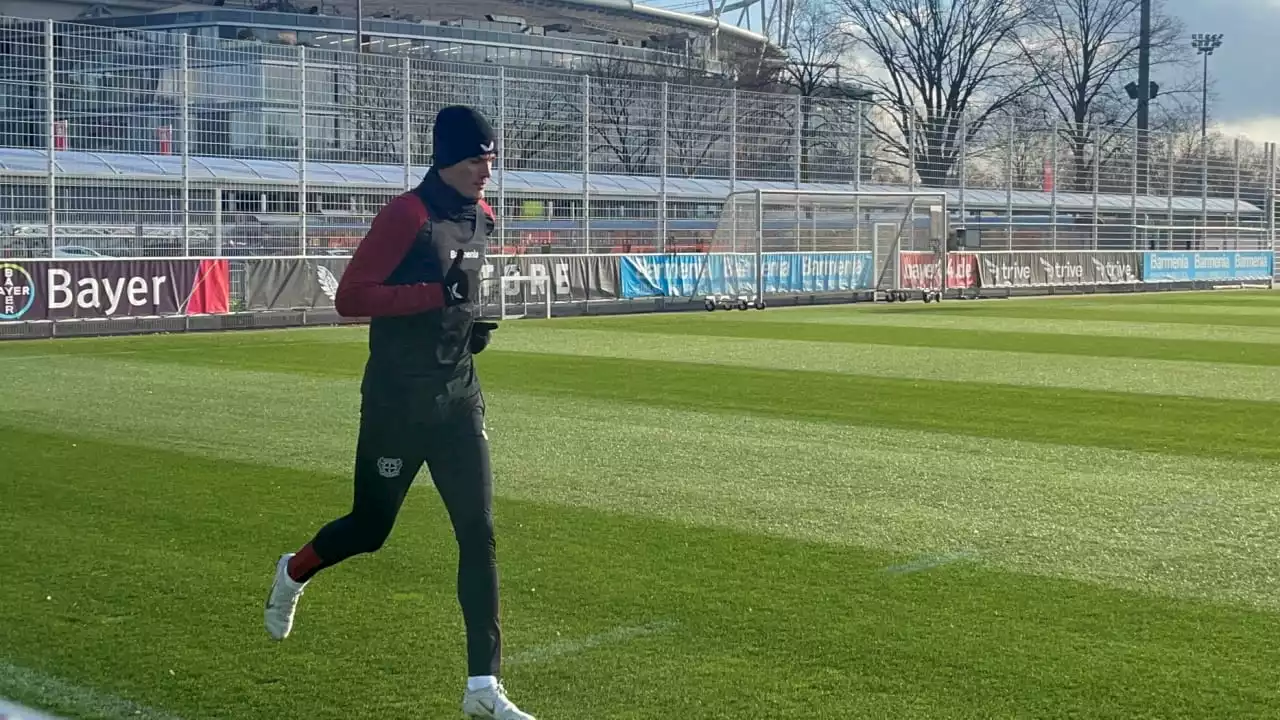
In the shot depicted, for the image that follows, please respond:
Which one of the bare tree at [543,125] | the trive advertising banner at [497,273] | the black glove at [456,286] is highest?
the bare tree at [543,125]

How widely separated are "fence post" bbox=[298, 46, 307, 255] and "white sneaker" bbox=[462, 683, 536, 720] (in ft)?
69.3

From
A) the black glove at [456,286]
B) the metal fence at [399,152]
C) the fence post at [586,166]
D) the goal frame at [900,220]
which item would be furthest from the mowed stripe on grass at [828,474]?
the goal frame at [900,220]

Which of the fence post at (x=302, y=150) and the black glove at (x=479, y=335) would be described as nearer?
the black glove at (x=479, y=335)

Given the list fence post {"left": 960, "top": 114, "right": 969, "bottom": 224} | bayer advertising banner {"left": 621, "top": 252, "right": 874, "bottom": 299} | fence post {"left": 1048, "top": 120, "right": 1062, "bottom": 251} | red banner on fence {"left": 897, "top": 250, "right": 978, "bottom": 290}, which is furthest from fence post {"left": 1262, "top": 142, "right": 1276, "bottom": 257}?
bayer advertising banner {"left": 621, "top": 252, "right": 874, "bottom": 299}

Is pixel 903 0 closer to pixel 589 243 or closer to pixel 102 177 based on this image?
pixel 589 243

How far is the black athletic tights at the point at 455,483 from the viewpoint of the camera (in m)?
4.61

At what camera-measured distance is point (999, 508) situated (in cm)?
802

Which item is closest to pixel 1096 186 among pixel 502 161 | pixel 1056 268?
pixel 1056 268

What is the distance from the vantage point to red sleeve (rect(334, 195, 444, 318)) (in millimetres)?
4660

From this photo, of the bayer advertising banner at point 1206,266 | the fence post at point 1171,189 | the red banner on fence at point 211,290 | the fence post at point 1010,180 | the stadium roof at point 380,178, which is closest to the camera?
the stadium roof at point 380,178

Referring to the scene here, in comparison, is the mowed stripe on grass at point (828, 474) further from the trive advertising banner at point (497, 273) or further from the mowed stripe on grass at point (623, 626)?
the trive advertising banner at point (497, 273)

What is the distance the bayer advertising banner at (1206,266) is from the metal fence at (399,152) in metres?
1.83

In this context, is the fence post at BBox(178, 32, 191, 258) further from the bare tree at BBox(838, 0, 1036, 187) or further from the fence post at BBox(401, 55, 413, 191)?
the bare tree at BBox(838, 0, 1036, 187)

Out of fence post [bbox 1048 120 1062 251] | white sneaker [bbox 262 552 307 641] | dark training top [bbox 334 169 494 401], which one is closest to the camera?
dark training top [bbox 334 169 494 401]
